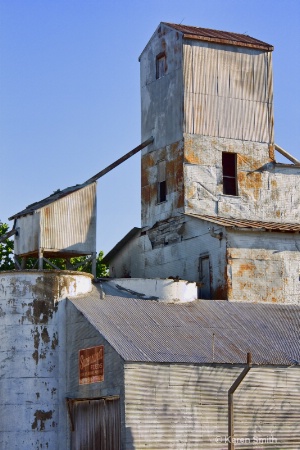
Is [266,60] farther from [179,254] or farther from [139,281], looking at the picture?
[139,281]

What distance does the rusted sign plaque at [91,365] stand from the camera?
3697 centimetres

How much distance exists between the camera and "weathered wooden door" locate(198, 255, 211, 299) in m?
46.3

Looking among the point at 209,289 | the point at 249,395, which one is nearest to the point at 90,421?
the point at 249,395

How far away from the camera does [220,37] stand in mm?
50469

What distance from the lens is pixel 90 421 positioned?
37750 millimetres

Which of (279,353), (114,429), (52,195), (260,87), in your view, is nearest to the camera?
(114,429)

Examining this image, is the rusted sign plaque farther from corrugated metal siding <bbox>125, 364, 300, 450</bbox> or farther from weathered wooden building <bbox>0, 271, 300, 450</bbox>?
corrugated metal siding <bbox>125, 364, 300, 450</bbox>

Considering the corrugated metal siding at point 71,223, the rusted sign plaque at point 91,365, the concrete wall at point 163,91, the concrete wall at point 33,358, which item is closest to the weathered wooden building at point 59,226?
the corrugated metal siding at point 71,223

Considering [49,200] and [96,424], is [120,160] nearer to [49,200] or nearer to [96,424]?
[49,200]

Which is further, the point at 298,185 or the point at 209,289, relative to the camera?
the point at 298,185

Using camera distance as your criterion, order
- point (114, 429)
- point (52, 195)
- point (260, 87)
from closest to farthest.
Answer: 1. point (114, 429)
2. point (52, 195)
3. point (260, 87)

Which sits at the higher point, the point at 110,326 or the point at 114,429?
the point at 110,326

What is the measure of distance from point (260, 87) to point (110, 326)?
18.7 m

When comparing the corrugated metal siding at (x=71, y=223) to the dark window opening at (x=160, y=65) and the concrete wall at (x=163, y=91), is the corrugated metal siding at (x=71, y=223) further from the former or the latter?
the dark window opening at (x=160, y=65)
